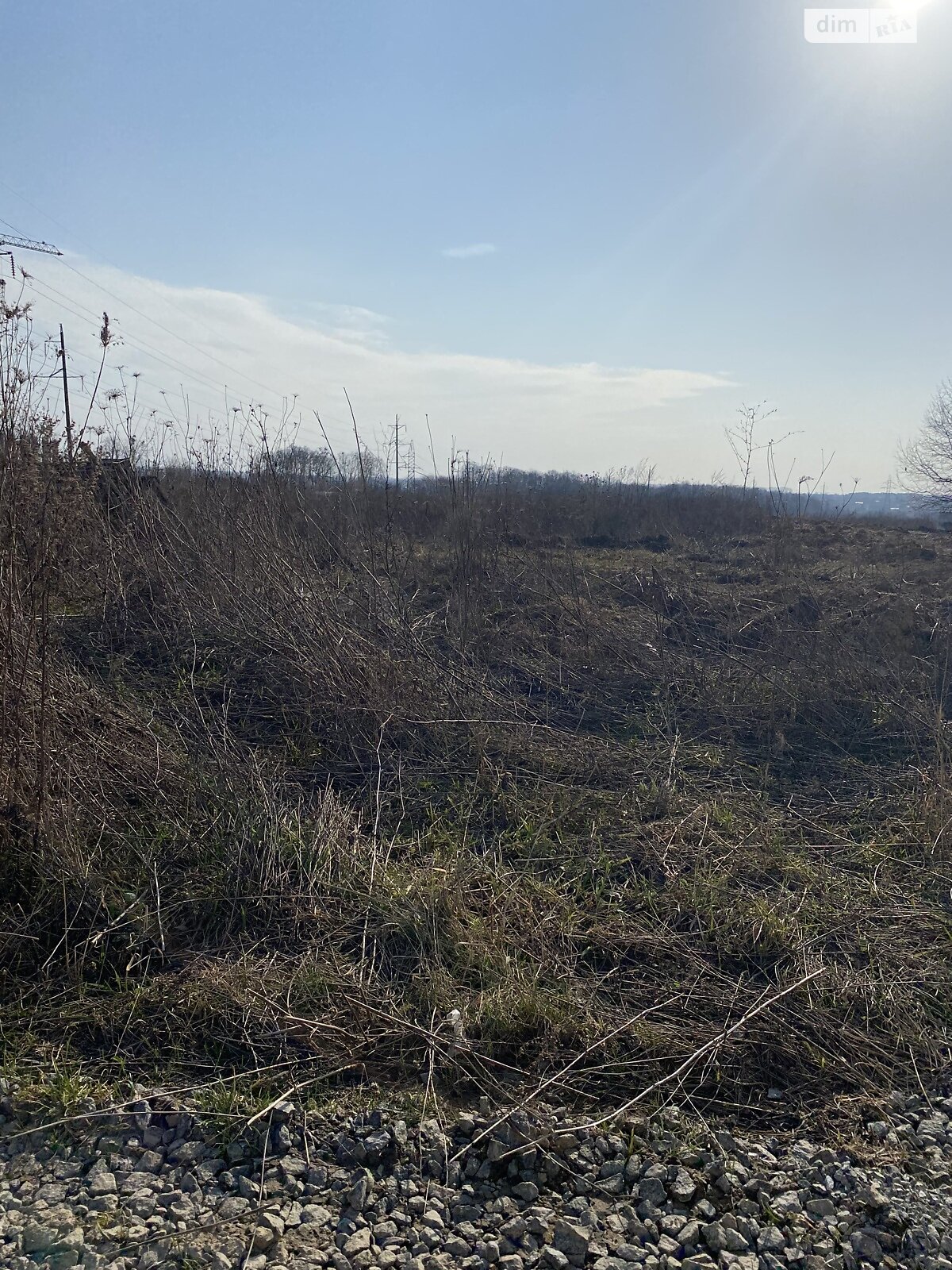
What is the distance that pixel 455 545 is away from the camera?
970cm

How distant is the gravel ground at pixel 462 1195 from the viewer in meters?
1.96

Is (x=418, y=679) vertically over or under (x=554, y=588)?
under

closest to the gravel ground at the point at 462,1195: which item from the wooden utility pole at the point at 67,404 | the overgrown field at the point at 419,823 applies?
the overgrown field at the point at 419,823

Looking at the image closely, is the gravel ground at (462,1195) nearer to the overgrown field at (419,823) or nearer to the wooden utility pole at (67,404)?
the overgrown field at (419,823)

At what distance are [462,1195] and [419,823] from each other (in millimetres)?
2026

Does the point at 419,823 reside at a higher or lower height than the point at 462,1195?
higher

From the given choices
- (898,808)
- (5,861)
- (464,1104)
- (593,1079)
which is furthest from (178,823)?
(898,808)

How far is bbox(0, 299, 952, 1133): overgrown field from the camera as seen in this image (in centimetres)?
271

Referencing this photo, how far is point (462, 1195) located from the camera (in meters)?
2.14

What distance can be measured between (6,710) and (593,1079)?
2.69 meters

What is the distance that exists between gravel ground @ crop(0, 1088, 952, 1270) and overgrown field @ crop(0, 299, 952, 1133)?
0.20 meters

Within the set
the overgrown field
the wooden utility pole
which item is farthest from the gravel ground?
the wooden utility pole

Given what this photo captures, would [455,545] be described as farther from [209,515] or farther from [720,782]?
[720,782]

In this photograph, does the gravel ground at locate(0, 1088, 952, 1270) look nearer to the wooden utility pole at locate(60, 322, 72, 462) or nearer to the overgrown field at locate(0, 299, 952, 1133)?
the overgrown field at locate(0, 299, 952, 1133)
